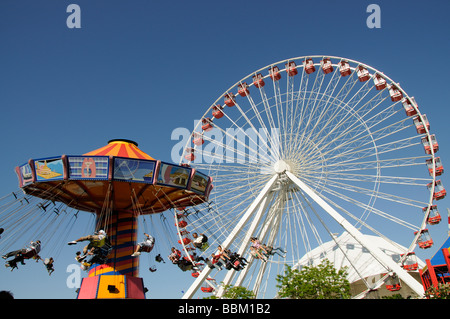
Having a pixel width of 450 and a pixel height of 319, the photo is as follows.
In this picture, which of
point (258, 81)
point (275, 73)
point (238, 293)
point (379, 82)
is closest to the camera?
point (238, 293)

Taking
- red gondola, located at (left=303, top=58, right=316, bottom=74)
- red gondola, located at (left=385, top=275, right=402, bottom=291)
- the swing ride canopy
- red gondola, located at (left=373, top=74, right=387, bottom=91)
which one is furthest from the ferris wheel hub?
red gondola, located at (left=385, top=275, right=402, bottom=291)

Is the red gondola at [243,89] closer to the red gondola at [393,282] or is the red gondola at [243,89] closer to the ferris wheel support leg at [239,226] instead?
the ferris wheel support leg at [239,226]

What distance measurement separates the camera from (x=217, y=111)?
27.0 meters

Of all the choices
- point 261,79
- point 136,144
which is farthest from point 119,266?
point 261,79

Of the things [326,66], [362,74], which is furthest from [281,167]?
[362,74]

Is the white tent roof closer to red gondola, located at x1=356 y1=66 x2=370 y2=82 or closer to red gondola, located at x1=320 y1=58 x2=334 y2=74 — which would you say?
red gondola, located at x1=356 y1=66 x2=370 y2=82

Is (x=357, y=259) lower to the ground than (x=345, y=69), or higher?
lower

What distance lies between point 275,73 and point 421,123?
31.0ft

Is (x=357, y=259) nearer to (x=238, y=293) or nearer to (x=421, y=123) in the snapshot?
(x=421, y=123)

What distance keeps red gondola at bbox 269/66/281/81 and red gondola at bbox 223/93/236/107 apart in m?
3.03

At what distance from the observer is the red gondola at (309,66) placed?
2494 centimetres
